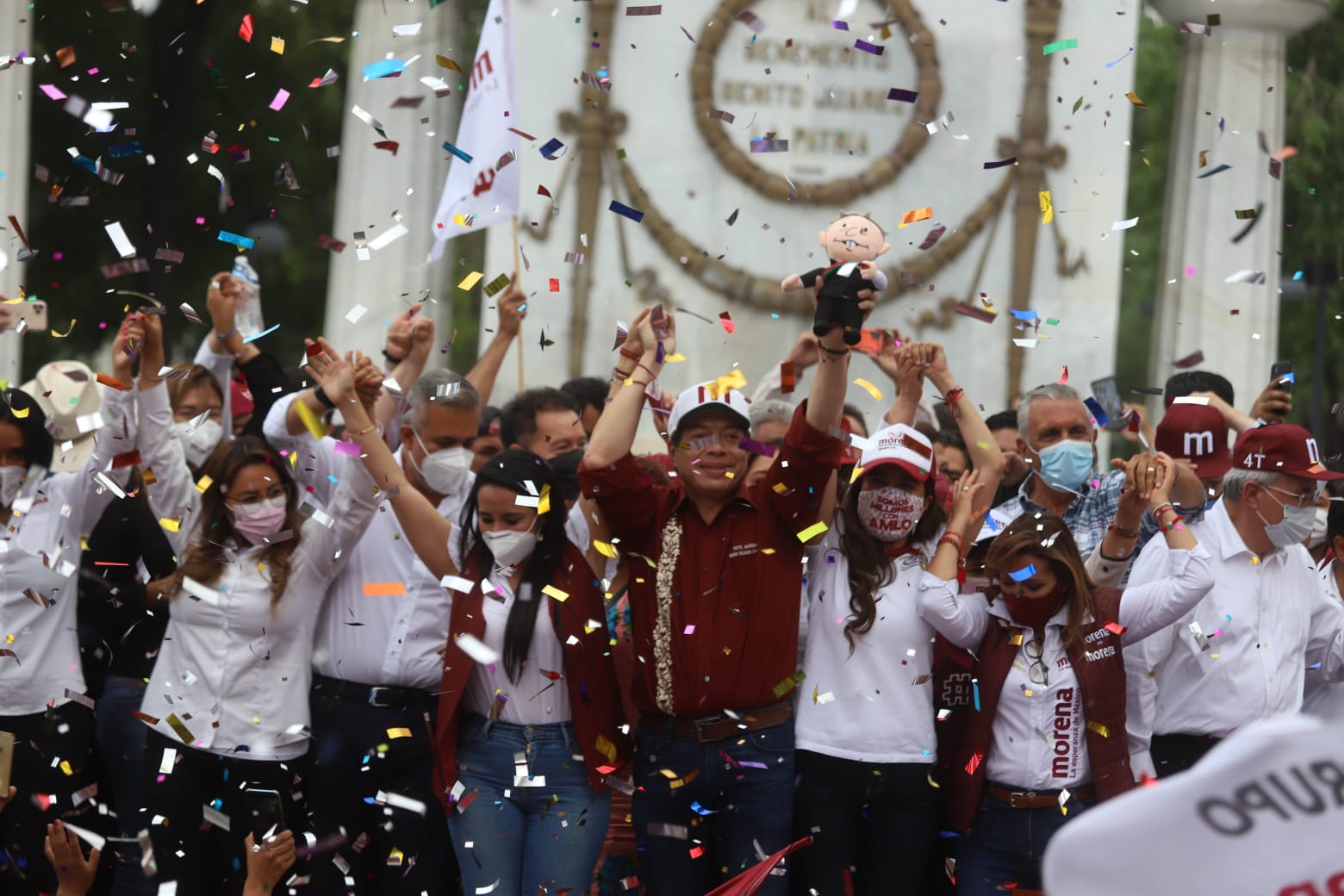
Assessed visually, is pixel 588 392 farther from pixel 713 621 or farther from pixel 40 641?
pixel 713 621

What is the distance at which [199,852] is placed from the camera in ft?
17.7

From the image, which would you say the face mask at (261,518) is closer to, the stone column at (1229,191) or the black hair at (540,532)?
the black hair at (540,532)

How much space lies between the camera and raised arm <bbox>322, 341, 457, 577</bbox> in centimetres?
536

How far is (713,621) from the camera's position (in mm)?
5070

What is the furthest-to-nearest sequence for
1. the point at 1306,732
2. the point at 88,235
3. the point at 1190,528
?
the point at 88,235
the point at 1190,528
the point at 1306,732

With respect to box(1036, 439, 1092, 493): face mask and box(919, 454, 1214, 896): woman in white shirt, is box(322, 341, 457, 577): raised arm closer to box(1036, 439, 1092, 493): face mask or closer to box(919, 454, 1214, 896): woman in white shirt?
box(919, 454, 1214, 896): woman in white shirt

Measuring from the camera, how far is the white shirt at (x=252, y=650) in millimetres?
5465

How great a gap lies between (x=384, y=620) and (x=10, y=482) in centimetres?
148

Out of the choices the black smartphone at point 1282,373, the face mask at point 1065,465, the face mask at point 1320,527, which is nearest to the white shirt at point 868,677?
the face mask at point 1065,465

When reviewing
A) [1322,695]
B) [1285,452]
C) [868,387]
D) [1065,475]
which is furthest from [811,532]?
[1322,695]

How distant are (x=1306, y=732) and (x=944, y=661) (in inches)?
138

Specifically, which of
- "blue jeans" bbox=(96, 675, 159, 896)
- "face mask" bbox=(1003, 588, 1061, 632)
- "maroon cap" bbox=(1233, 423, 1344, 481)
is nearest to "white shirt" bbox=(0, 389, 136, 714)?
"blue jeans" bbox=(96, 675, 159, 896)

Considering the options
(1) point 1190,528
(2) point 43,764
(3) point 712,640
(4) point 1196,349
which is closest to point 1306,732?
(3) point 712,640

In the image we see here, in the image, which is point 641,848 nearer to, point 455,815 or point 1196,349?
point 455,815
